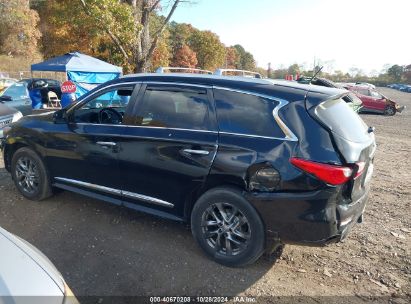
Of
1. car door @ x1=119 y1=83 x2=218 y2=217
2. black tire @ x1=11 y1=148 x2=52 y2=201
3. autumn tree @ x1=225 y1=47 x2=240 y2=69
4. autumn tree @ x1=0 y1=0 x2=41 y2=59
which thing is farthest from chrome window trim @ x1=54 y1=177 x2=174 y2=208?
autumn tree @ x1=225 y1=47 x2=240 y2=69

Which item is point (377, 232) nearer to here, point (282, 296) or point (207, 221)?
point (282, 296)

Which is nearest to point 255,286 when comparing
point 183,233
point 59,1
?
point 183,233

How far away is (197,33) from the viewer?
7819cm

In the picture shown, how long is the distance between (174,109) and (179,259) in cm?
152

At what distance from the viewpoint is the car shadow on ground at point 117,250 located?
306 centimetres

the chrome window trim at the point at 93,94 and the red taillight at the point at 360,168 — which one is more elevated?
the chrome window trim at the point at 93,94

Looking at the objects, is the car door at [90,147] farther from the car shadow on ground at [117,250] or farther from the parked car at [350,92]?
the parked car at [350,92]

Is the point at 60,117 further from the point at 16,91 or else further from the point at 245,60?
the point at 245,60

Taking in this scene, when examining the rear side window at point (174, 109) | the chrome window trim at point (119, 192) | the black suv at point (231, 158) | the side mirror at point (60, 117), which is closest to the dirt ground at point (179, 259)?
the black suv at point (231, 158)

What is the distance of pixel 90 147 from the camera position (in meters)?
3.99

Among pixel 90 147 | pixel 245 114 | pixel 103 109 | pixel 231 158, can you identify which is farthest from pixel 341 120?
pixel 103 109

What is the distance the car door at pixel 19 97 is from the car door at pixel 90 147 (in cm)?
741

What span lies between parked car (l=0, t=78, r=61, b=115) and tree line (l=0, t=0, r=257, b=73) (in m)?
3.34

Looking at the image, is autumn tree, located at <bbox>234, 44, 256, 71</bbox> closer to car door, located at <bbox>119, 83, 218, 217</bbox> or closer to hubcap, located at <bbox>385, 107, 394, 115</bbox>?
hubcap, located at <bbox>385, 107, 394, 115</bbox>
